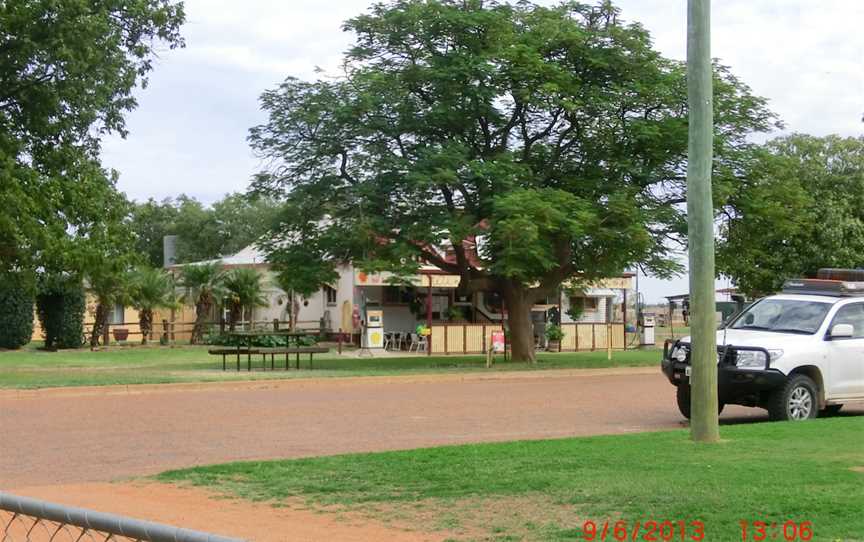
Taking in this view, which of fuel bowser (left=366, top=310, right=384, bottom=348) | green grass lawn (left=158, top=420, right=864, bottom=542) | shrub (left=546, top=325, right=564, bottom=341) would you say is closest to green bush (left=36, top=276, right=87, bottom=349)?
fuel bowser (left=366, top=310, right=384, bottom=348)

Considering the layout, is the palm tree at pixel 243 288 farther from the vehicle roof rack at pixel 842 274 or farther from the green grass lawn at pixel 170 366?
the vehicle roof rack at pixel 842 274

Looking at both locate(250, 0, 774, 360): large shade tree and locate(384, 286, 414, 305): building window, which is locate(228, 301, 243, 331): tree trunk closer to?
locate(384, 286, 414, 305): building window

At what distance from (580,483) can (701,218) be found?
11.5 ft

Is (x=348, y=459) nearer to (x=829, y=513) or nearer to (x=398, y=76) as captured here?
(x=829, y=513)

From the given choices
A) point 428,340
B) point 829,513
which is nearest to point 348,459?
point 829,513

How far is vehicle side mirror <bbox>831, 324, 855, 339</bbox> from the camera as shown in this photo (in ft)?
48.9

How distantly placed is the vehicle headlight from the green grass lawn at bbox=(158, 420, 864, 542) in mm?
2365

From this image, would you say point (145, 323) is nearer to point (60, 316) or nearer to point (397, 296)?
point (60, 316)

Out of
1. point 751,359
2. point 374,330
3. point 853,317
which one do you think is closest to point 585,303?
point 374,330

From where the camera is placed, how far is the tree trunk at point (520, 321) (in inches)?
1314

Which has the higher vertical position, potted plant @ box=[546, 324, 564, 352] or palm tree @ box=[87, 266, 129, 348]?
palm tree @ box=[87, 266, 129, 348]

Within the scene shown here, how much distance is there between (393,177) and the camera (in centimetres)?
3044

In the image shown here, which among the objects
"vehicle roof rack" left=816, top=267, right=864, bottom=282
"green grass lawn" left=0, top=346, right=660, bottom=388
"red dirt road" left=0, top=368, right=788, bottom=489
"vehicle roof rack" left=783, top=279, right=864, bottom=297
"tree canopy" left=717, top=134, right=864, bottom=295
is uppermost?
"tree canopy" left=717, top=134, right=864, bottom=295

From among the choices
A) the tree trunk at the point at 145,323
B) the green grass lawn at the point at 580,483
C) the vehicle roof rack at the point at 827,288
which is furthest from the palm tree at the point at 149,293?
the green grass lawn at the point at 580,483
